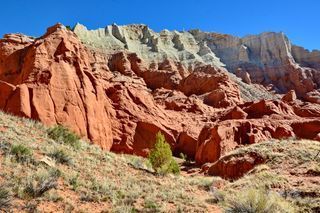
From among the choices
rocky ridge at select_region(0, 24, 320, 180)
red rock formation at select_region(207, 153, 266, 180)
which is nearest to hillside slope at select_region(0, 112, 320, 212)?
red rock formation at select_region(207, 153, 266, 180)

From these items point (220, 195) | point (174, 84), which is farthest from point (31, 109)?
point (174, 84)

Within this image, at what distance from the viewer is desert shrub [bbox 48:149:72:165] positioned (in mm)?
16241

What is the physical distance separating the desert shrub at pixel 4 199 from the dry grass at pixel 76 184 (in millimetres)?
214

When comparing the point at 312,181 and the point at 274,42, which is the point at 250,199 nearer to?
the point at 312,181

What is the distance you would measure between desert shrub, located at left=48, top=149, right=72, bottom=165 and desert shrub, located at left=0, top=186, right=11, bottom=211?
560cm

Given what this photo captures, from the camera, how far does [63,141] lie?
20.6 m

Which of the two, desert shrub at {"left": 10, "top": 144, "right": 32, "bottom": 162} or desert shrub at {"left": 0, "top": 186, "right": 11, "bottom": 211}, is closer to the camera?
desert shrub at {"left": 0, "top": 186, "right": 11, "bottom": 211}

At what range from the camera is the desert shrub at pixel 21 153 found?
566 inches

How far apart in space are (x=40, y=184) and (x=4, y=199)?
204 centimetres

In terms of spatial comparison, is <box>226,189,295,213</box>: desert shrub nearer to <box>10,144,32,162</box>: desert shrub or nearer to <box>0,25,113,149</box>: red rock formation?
<box>10,144,32,162</box>: desert shrub

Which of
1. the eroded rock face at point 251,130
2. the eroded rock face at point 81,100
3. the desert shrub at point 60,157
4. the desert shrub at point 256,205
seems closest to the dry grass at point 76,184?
the desert shrub at point 60,157

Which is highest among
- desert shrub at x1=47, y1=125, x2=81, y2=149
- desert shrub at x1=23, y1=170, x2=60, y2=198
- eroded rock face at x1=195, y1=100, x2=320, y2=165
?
eroded rock face at x1=195, y1=100, x2=320, y2=165

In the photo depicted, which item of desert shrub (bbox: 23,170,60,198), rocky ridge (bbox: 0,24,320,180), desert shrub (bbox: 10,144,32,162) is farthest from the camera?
rocky ridge (bbox: 0,24,320,180)

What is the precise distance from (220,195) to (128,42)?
75.0m
